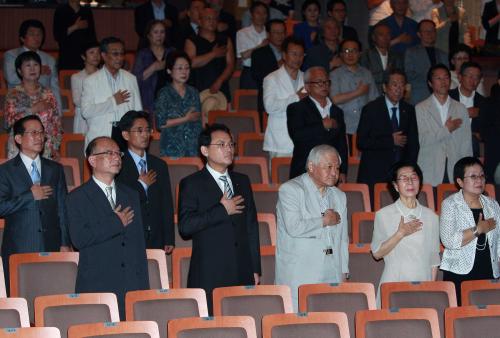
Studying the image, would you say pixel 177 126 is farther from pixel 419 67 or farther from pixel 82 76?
pixel 419 67

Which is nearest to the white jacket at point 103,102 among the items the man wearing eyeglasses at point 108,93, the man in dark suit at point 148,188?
the man wearing eyeglasses at point 108,93

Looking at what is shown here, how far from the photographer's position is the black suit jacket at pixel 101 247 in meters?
6.83

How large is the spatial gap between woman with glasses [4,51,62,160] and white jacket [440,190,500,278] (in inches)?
117

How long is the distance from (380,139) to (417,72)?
7.24ft

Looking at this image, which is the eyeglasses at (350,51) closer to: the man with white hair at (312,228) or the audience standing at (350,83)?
the audience standing at (350,83)

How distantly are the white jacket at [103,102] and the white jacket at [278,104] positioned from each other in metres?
1.11

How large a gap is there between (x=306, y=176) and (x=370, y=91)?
3506mm

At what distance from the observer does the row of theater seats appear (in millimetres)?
6090

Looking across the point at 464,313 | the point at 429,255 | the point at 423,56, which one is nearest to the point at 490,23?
the point at 423,56

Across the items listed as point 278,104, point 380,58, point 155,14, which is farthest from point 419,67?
point 155,14

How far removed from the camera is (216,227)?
709 centimetres

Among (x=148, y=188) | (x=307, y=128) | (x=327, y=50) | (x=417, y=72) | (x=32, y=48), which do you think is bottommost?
(x=148, y=188)

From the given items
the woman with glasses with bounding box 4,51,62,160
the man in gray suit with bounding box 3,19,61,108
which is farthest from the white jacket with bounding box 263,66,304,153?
the man in gray suit with bounding box 3,19,61,108

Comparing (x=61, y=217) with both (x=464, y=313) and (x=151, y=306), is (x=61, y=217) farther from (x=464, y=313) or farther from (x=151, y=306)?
(x=464, y=313)
